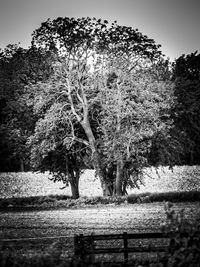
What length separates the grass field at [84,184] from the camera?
5544 centimetres

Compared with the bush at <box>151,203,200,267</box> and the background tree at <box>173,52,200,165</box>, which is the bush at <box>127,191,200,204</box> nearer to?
the background tree at <box>173,52,200,165</box>

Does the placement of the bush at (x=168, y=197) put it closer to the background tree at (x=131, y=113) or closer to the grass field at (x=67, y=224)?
the grass field at (x=67, y=224)

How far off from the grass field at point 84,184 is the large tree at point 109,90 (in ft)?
56.9

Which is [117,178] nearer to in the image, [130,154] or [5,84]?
[130,154]

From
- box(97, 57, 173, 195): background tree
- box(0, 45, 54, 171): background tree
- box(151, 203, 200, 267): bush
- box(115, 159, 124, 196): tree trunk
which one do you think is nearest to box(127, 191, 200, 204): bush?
box(115, 159, 124, 196): tree trunk

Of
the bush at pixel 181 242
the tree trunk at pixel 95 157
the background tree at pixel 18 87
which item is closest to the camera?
the bush at pixel 181 242

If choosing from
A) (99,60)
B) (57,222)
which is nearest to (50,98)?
(99,60)

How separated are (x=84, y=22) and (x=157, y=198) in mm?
14755

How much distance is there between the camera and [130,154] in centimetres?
3531

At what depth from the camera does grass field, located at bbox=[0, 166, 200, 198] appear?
55.4 metres

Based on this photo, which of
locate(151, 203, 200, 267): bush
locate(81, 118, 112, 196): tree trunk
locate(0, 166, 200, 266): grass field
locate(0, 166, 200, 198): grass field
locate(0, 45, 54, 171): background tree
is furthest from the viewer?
locate(0, 166, 200, 198): grass field

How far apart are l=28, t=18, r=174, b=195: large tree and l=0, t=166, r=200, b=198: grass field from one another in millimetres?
17349

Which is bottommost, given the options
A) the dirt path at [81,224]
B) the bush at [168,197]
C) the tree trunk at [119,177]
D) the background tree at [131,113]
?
the dirt path at [81,224]

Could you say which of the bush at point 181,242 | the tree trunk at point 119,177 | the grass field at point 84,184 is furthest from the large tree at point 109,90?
the bush at point 181,242
